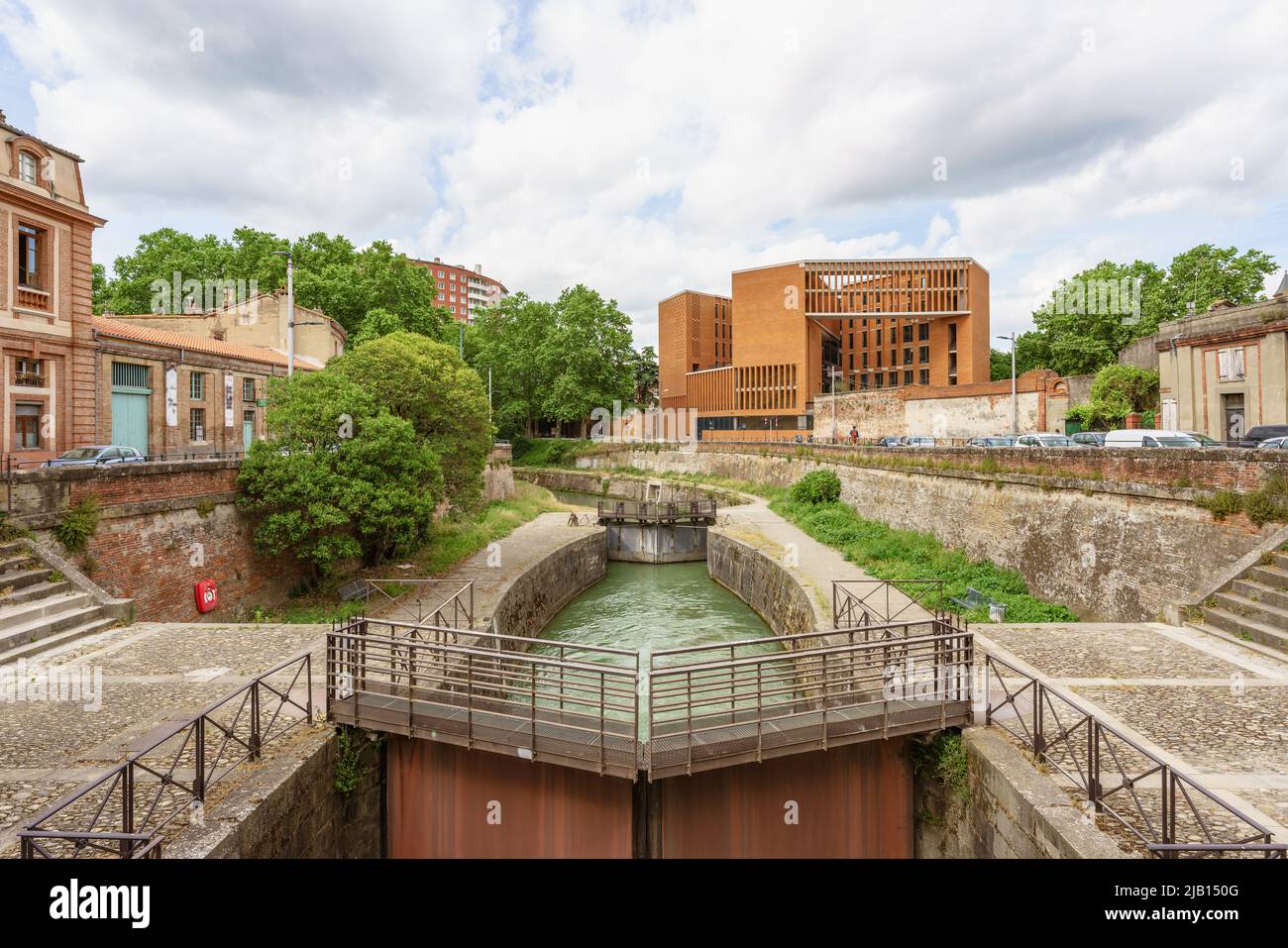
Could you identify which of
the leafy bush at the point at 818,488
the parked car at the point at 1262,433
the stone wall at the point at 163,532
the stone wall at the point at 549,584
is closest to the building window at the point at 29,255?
the stone wall at the point at 163,532

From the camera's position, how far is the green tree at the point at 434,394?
19.4 m

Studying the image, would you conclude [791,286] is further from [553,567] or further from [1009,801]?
[1009,801]

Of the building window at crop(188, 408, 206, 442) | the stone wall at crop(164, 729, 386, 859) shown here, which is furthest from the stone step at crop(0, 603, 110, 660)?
the building window at crop(188, 408, 206, 442)

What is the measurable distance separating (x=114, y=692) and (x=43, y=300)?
15.1m

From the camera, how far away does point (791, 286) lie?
5616cm

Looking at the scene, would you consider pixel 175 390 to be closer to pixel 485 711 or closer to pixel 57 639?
pixel 57 639

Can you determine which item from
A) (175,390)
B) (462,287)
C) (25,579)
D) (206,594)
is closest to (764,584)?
(206,594)

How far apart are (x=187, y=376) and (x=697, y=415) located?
45.5m

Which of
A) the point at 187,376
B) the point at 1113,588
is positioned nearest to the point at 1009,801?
the point at 1113,588

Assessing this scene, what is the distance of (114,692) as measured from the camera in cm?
895

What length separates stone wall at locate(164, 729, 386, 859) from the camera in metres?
5.67

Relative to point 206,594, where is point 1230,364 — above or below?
above

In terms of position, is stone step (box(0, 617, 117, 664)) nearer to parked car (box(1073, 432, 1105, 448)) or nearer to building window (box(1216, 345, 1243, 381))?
parked car (box(1073, 432, 1105, 448))

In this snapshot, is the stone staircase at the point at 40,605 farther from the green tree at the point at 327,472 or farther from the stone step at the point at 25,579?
the green tree at the point at 327,472
